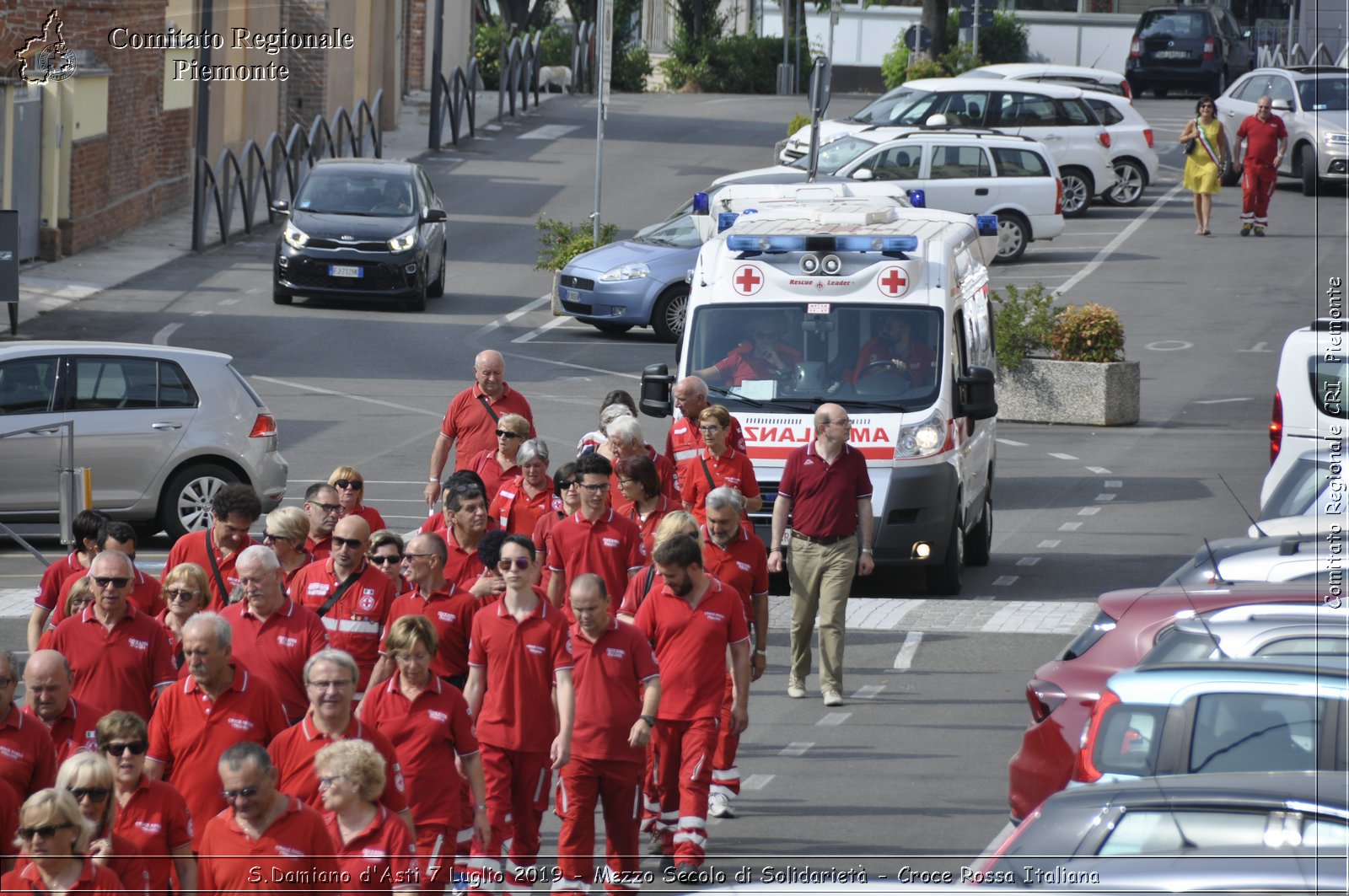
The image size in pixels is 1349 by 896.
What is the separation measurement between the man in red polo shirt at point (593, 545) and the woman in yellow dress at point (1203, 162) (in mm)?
24244

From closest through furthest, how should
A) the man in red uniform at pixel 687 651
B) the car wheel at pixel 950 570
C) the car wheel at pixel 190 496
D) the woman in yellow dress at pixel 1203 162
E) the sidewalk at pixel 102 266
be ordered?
the man in red uniform at pixel 687 651
the car wheel at pixel 950 570
the car wheel at pixel 190 496
the sidewalk at pixel 102 266
the woman in yellow dress at pixel 1203 162

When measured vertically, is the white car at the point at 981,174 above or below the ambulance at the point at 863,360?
above

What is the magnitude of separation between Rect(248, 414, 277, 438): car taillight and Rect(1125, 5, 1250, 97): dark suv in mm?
37142

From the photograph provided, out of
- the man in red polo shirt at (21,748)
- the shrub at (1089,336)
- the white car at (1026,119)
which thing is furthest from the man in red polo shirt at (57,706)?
the white car at (1026,119)

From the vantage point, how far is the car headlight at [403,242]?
26.8 metres

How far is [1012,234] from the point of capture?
3138 cm

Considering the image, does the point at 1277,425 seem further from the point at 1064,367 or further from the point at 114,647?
the point at 114,647

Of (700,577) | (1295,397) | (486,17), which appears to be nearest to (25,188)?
(1295,397)

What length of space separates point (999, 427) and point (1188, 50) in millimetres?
30363

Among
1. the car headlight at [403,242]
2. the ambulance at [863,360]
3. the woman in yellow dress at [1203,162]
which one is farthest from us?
the woman in yellow dress at [1203,162]

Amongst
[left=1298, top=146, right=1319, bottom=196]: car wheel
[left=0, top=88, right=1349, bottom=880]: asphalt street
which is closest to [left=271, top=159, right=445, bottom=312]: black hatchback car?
[left=0, top=88, right=1349, bottom=880]: asphalt street

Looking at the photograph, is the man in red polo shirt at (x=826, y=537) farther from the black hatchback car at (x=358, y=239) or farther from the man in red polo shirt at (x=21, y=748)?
the black hatchback car at (x=358, y=239)

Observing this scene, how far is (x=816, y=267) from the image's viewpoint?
48.8 feet

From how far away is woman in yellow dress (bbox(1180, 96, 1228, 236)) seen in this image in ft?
106
